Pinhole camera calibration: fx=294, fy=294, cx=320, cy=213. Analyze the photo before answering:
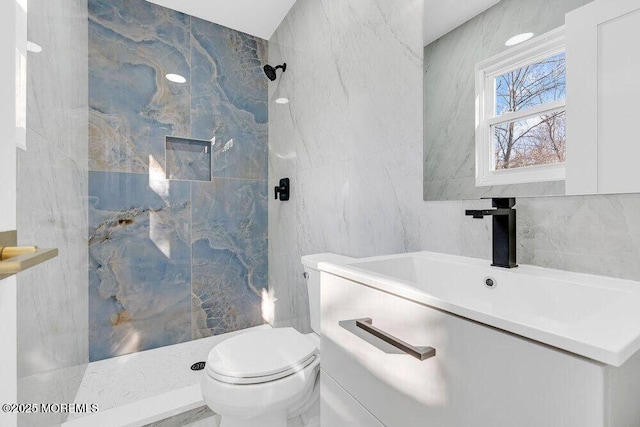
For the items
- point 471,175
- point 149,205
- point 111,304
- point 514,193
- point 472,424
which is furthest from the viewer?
point 149,205

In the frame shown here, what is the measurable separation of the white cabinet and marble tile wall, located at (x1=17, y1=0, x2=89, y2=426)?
940 millimetres

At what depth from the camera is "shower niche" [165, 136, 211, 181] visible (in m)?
2.24

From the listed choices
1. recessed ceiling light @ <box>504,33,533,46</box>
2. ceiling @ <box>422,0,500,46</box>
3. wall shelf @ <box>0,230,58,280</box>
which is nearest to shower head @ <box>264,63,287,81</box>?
ceiling @ <box>422,0,500,46</box>

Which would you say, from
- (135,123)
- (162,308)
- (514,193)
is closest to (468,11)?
(514,193)

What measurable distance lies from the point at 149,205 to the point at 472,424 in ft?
7.49

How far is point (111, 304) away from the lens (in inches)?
79.7

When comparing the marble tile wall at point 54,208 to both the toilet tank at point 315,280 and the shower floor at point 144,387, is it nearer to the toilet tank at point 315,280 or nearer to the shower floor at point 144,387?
the shower floor at point 144,387

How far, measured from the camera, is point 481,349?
48cm

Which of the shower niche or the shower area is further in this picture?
the shower niche

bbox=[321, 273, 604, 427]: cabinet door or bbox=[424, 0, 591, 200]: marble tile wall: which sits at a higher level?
bbox=[424, 0, 591, 200]: marble tile wall

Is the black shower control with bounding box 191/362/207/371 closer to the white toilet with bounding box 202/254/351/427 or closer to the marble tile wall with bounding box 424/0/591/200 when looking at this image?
the white toilet with bounding box 202/254/351/427

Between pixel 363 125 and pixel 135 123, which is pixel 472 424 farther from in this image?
pixel 135 123

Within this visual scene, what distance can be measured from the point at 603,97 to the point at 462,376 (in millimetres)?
710

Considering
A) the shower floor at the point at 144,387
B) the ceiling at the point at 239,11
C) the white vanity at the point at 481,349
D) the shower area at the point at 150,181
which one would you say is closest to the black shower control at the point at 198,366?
the shower floor at the point at 144,387
